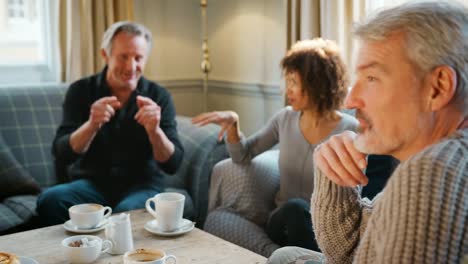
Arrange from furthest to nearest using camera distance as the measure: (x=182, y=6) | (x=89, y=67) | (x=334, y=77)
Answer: (x=182, y=6), (x=89, y=67), (x=334, y=77)

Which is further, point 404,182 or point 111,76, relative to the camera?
point 111,76

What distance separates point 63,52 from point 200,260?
2346 millimetres

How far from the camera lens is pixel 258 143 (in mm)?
2881

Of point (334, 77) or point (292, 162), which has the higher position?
point (334, 77)

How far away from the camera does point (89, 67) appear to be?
3777mm

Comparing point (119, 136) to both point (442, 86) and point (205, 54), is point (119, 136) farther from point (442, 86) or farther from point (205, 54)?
point (442, 86)

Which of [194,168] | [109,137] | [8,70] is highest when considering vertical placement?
[8,70]

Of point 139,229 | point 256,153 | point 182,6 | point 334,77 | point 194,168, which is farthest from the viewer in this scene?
point 182,6

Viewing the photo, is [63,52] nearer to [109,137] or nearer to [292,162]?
[109,137]

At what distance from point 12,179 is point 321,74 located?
1586 mm

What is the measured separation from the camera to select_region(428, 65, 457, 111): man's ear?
115cm

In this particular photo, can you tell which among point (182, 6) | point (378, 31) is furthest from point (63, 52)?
point (378, 31)

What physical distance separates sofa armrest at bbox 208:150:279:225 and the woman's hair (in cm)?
42

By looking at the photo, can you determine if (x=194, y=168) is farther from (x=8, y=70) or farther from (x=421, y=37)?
(x=421, y=37)
